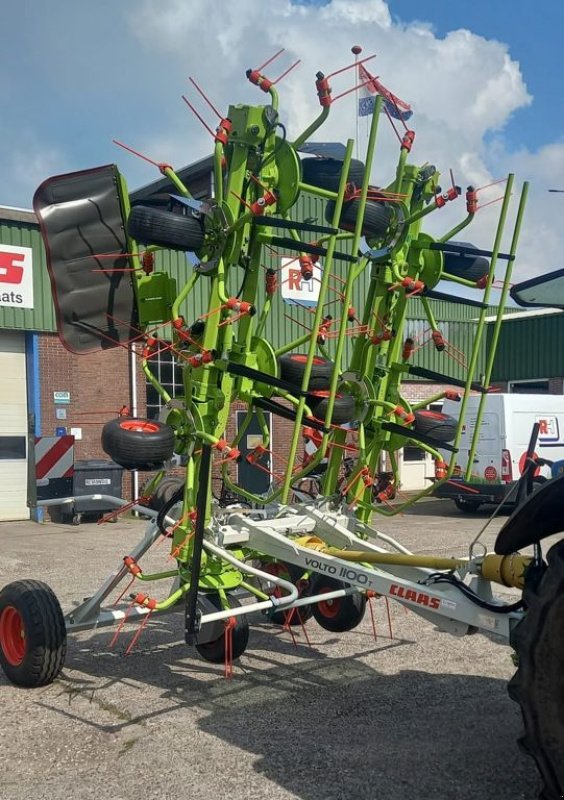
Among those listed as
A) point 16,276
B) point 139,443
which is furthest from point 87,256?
point 16,276

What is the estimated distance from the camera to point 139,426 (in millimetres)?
5133

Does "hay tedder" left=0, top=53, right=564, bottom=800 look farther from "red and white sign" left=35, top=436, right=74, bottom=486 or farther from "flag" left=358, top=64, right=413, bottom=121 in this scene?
"red and white sign" left=35, top=436, right=74, bottom=486

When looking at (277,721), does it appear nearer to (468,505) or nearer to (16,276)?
(16,276)

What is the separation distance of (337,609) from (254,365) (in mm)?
2102

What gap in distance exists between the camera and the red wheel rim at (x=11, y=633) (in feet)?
18.1

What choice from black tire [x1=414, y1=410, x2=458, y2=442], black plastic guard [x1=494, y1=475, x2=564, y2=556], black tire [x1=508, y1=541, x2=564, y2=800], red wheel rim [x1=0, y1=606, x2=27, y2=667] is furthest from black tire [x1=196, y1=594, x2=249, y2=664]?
black tire [x1=508, y1=541, x2=564, y2=800]

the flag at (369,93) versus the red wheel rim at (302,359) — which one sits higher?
the flag at (369,93)

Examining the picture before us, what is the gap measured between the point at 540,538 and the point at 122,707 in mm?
2806

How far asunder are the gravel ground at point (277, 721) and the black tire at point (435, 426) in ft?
5.12

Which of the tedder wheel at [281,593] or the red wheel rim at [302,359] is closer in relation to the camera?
the red wheel rim at [302,359]

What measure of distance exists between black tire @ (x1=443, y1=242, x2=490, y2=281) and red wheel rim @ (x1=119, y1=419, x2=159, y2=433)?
2622 mm

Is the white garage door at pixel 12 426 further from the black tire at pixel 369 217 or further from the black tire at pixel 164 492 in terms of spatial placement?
the black tire at pixel 369 217

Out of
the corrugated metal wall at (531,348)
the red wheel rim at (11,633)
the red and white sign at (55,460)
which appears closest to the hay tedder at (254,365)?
the red wheel rim at (11,633)

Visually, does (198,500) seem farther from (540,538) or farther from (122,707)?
(540,538)
